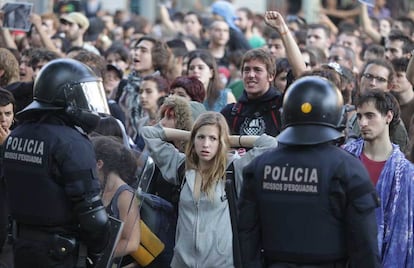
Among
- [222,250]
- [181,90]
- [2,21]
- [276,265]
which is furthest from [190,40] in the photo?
[276,265]

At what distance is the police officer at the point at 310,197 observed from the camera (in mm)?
5559

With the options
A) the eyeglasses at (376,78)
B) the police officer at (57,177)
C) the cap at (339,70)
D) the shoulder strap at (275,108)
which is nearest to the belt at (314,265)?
the police officer at (57,177)

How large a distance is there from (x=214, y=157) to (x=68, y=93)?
4.11ft

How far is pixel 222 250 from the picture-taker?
7.16 metres

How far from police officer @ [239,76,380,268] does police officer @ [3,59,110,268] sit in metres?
1.05

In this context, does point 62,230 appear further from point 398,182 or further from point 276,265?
point 398,182

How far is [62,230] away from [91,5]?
17667 millimetres

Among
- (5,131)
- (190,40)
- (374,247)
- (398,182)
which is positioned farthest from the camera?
(190,40)

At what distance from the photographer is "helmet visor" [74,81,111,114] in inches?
259

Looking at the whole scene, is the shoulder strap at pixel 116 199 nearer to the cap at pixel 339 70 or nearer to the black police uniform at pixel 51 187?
the black police uniform at pixel 51 187

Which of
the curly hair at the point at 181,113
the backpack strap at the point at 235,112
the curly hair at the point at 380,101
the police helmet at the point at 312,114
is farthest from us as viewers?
the backpack strap at the point at 235,112

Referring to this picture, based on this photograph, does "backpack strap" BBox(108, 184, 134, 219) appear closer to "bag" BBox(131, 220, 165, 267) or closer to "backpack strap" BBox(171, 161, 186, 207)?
"bag" BBox(131, 220, 165, 267)

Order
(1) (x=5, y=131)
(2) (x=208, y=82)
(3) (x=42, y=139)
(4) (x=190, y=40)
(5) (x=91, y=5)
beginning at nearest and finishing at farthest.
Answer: (3) (x=42, y=139), (1) (x=5, y=131), (2) (x=208, y=82), (4) (x=190, y=40), (5) (x=91, y=5)

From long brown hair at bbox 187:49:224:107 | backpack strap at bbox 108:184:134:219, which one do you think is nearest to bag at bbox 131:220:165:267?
backpack strap at bbox 108:184:134:219
